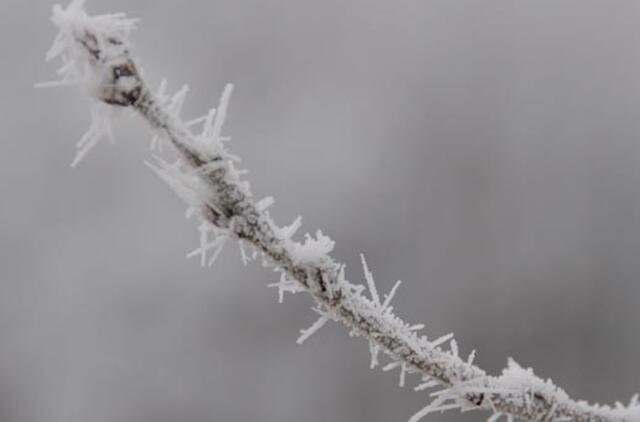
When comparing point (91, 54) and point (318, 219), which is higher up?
point (318, 219)

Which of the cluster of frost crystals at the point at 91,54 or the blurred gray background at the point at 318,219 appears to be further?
the blurred gray background at the point at 318,219

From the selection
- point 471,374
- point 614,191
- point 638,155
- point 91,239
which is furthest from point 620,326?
point 471,374

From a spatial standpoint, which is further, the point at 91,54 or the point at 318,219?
the point at 318,219

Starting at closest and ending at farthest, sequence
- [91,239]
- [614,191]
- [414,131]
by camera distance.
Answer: [91,239]
[614,191]
[414,131]

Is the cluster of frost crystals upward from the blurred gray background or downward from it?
downward

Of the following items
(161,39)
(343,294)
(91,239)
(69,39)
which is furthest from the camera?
(161,39)

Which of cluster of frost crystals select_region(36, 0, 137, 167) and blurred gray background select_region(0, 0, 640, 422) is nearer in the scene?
cluster of frost crystals select_region(36, 0, 137, 167)

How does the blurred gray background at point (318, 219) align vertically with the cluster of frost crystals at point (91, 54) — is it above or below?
above

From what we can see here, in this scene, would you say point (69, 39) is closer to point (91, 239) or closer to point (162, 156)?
point (162, 156)
